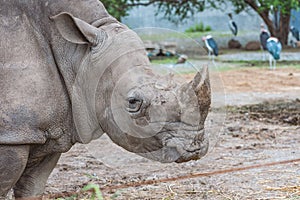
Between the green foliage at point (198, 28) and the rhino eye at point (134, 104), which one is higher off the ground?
the rhino eye at point (134, 104)

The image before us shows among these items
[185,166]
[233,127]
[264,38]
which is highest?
[185,166]

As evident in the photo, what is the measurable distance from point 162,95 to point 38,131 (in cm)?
61

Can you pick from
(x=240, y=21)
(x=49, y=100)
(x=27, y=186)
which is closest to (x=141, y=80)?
(x=49, y=100)

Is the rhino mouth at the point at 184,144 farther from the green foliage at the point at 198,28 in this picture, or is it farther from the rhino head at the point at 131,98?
the green foliage at the point at 198,28

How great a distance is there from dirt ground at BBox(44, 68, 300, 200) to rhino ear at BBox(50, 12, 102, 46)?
0.57 m

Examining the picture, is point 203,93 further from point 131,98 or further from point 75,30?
point 75,30

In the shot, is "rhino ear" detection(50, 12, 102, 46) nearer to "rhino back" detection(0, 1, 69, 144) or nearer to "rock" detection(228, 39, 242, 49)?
"rhino back" detection(0, 1, 69, 144)

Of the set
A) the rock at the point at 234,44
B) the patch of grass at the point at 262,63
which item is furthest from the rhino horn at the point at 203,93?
the rock at the point at 234,44

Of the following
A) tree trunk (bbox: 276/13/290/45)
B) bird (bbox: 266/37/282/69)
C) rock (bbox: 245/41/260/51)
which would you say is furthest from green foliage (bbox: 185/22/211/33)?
bird (bbox: 266/37/282/69)

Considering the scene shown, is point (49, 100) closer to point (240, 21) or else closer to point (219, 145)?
point (219, 145)

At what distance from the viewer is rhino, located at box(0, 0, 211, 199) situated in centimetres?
307

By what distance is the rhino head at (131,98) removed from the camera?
3057mm

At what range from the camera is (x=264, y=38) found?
18.2 meters

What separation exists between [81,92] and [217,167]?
2.35 m
